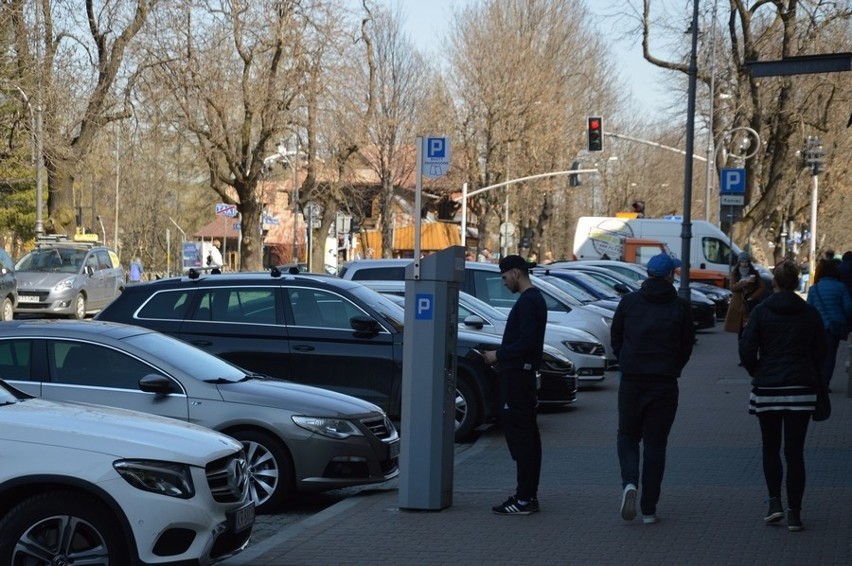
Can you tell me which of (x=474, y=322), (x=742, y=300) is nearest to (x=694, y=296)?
(x=742, y=300)

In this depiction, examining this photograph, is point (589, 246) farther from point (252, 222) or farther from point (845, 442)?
point (845, 442)

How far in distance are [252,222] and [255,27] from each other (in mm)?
6498

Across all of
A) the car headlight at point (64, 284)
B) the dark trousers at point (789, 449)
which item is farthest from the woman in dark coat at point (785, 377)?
the car headlight at point (64, 284)

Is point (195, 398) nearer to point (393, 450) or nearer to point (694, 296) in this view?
point (393, 450)

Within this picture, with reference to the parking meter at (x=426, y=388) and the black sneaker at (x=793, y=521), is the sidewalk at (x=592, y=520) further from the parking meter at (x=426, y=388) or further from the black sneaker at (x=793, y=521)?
the parking meter at (x=426, y=388)

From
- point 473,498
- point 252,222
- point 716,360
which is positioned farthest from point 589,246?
point 473,498

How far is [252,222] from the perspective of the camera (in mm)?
41125

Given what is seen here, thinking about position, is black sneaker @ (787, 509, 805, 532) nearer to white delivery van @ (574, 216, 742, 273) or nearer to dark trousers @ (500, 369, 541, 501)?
dark trousers @ (500, 369, 541, 501)

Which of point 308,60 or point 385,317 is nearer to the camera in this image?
point 385,317

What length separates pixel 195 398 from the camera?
9.21 meters

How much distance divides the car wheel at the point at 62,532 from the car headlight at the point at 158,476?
0.22m

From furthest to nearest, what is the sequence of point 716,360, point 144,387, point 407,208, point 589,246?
1. point 407,208
2. point 589,246
3. point 716,360
4. point 144,387

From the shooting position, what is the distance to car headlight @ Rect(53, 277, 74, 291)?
31812 millimetres

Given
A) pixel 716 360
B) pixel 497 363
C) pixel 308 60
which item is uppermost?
pixel 308 60
